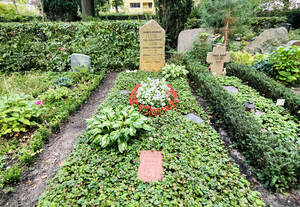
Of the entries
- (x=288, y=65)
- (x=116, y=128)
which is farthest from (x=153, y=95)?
(x=288, y=65)

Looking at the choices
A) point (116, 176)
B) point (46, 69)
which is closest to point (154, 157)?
point (116, 176)

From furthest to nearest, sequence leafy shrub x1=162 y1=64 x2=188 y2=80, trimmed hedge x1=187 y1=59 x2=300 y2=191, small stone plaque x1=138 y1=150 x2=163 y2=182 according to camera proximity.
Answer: leafy shrub x1=162 y1=64 x2=188 y2=80 < small stone plaque x1=138 y1=150 x2=163 y2=182 < trimmed hedge x1=187 y1=59 x2=300 y2=191

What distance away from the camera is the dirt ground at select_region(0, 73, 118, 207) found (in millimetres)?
2213

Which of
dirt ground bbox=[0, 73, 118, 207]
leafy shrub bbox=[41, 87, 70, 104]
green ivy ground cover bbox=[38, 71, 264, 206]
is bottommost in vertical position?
dirt ground bbox=[0, 73, 118, 207]

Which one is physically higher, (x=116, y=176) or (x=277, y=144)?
(x=277, y=144)

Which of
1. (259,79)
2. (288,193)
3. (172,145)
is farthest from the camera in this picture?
(259,79)

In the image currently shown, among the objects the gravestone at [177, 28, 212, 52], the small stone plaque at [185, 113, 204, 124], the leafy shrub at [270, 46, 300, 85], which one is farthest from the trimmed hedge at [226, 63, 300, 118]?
the gravestone at [177, 28, 212, 52]

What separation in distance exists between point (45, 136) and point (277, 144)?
386cm

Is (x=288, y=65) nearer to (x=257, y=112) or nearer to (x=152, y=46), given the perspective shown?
(x=257, y=112)

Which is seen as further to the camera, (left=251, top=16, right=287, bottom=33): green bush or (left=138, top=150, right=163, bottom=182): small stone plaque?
(left=251, top=16, right=287, bottom=33): green bush

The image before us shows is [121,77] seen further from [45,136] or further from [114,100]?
[45,136]

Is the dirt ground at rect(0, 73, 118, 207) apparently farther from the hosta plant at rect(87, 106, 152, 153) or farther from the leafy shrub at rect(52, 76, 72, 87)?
the leafy shrub at rect(52, 76, 72, 87)

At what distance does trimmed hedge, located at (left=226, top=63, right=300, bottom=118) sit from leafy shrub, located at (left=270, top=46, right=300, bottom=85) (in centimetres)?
72

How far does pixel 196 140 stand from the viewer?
296cm
